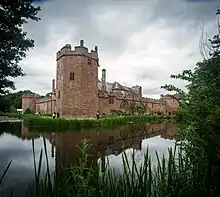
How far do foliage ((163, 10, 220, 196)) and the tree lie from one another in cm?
112

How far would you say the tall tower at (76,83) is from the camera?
53.7 ft

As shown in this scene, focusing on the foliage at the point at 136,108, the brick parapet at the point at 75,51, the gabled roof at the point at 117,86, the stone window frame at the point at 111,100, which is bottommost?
the foliage at the point at 136,108

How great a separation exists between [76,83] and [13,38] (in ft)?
47.6

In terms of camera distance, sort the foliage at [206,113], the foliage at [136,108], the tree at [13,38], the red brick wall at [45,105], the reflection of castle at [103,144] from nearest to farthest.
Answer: the foliage at [206,113]
the tree at [13,38]
the reflection of castle at [103,144]
the red brick wall at [45,105]
the foliage at [136,108]

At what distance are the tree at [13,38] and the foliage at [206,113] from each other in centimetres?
112

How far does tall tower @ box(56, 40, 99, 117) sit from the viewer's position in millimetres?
16375

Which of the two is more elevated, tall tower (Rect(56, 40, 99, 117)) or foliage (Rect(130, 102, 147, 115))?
tall tower (Rect(56, 40, 99, 117))

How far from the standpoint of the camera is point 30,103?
29078mm

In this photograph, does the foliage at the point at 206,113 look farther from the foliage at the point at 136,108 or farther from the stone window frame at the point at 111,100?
the foliage at the point at 136,108

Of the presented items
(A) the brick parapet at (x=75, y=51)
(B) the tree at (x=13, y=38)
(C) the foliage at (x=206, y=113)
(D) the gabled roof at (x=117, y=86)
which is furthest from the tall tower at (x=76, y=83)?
(C) the foliage at (x=206, y=113)

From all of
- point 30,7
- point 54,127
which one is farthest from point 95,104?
point 30,7

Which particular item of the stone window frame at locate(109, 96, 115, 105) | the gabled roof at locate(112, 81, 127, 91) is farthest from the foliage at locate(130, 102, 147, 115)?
the gabled roof at locate(112, 81, 127, 91)

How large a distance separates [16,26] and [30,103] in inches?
1114

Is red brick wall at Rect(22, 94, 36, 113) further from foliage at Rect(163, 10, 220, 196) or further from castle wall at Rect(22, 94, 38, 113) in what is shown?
foliage at Rect(163, 10, 220, 196)
